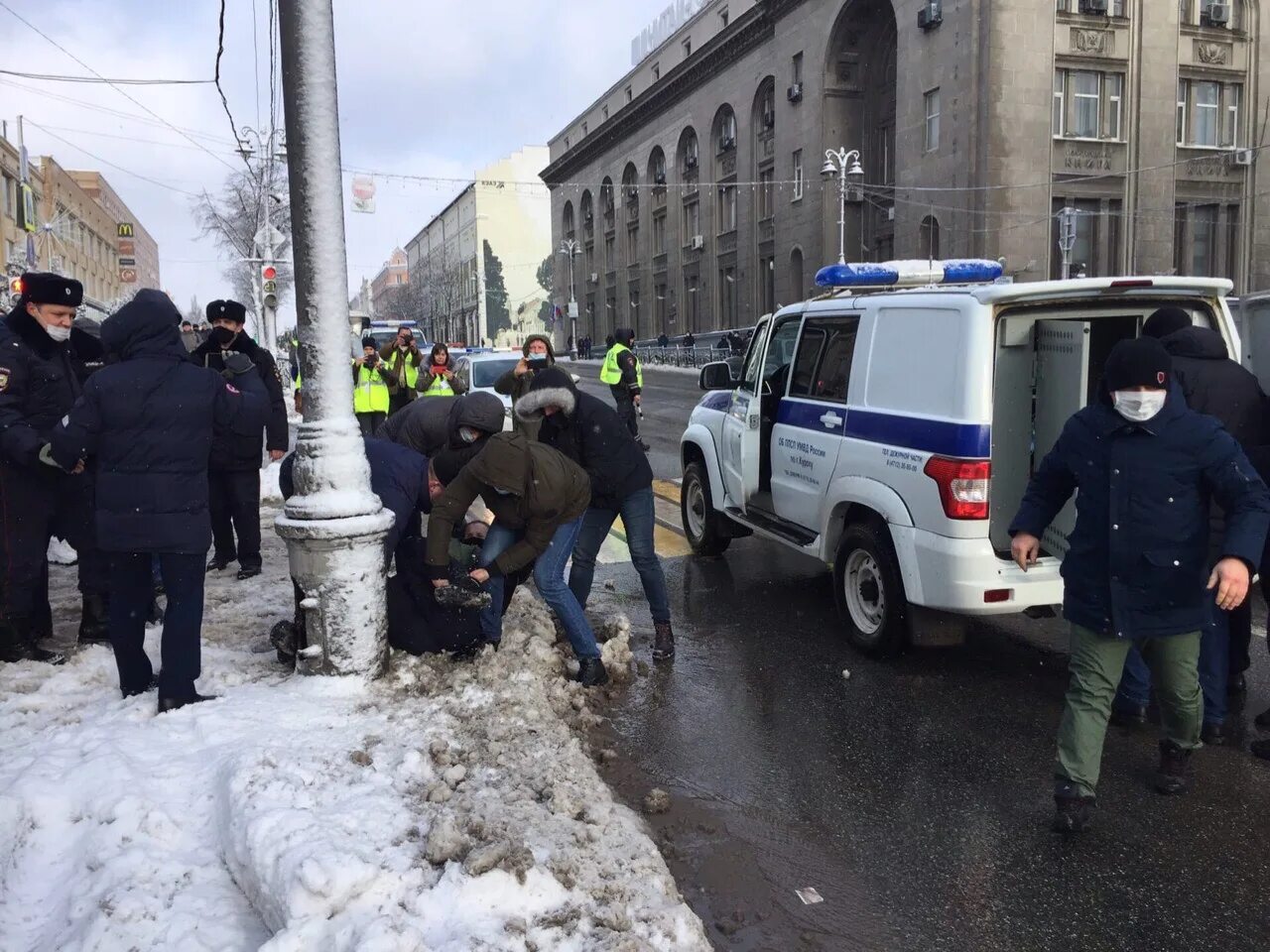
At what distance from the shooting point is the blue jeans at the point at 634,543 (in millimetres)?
6195

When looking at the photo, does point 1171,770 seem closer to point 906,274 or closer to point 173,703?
point 906,274

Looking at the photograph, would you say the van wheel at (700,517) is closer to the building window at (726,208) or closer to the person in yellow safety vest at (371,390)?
the person in yellow safety vest at (371,390)

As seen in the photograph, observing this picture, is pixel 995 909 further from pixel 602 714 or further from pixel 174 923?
pixel 174 923

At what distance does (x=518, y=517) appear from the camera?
5316 millimetres

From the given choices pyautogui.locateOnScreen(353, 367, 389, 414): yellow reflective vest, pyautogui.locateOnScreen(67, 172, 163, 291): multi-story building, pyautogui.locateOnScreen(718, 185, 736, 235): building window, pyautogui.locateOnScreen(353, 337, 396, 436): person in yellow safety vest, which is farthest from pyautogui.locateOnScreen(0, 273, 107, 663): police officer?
pyautogui.locateOnScreen(67, 172, 163, 291): multi-story building

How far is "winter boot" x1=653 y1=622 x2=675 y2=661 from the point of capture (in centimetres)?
623

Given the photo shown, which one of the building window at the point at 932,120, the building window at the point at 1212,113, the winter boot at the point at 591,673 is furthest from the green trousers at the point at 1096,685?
the building window at the point at 1212,113

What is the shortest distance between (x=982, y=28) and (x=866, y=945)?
126 feet

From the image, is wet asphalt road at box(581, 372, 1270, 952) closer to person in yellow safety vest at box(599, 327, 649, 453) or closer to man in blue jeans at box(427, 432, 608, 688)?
man in blue jeans at box(427, 432, 608, 688)

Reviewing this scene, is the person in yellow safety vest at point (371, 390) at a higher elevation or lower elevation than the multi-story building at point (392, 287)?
lower

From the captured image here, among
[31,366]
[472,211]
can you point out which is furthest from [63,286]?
[472,211]

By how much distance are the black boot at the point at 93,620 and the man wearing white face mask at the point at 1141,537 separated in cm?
522

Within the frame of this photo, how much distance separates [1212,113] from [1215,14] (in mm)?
3648

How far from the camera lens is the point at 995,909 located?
3486 millimetres
